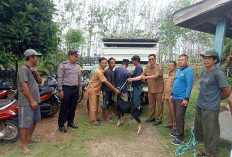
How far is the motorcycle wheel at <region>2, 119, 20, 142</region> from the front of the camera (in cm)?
353

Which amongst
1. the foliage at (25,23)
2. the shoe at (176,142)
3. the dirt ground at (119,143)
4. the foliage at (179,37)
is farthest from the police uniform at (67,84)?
the foliage at (179,37)

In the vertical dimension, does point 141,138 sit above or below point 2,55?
below

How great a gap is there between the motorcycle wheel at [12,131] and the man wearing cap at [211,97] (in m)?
3.38

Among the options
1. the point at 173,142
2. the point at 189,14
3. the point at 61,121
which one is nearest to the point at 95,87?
the point at 61,121

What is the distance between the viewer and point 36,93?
10.8ft

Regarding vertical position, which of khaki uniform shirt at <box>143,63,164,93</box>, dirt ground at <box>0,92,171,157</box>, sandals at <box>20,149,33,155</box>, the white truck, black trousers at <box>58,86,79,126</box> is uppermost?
the white truck

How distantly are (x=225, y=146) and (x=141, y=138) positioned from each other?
64.8 inches

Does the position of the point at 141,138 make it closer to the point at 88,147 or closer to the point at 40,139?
the point at 88,147

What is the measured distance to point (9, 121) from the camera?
3.49 m

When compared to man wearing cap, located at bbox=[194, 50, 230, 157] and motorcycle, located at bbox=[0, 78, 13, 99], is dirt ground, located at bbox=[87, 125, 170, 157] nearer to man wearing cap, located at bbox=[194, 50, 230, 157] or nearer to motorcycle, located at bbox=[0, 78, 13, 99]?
man wearing cap, located at bbox=[194, 50, 230, 157]

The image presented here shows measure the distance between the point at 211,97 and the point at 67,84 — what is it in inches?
109

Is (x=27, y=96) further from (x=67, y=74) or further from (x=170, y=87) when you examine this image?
(x=170, y=87)

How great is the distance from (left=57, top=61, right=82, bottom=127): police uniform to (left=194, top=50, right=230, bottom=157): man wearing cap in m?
2.54

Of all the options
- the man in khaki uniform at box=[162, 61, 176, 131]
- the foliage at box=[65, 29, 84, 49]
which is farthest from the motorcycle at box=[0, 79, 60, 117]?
the foliage at box=[65, 29, 84, 49]
